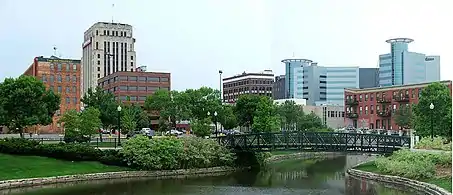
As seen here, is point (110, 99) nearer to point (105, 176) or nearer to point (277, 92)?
point (105, 176)

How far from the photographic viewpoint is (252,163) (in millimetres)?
44438

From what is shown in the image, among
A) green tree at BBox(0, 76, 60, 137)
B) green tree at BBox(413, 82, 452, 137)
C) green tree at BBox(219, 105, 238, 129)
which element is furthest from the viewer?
green tree at BBox(219, 105, 238, 129)

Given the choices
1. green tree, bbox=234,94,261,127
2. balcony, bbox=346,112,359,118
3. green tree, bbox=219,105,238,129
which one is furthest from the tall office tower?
green tree, bbox=219,105,238,129

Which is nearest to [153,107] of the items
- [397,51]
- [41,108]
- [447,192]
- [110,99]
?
[110,99]

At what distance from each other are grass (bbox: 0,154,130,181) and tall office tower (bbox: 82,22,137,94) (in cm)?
9733

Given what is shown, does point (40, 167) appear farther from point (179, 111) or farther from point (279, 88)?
point (279, 88)

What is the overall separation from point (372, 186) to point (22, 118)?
29858 mm

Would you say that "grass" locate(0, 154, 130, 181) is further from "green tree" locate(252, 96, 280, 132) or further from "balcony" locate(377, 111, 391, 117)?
"balcony" locate(377, 111, 391, 117)

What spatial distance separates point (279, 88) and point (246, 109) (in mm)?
71841

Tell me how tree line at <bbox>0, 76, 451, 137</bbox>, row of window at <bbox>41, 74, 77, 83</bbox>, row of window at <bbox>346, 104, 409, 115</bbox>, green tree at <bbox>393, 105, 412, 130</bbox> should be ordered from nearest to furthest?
tree line at <bbox>0, 76, 451, 137</bbox>
green tree at <bbox>393, 105, 412, 130</bbox>
row of window at <bbox>346, 104, 409, 115</bbox>
row of window at <bbox>41, 74, 77, 83</bbox>

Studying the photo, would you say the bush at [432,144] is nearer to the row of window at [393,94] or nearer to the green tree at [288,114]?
the row of window at [393,94]

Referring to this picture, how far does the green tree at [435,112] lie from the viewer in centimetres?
4459

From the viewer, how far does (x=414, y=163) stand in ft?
105

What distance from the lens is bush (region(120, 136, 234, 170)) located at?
3753cm
